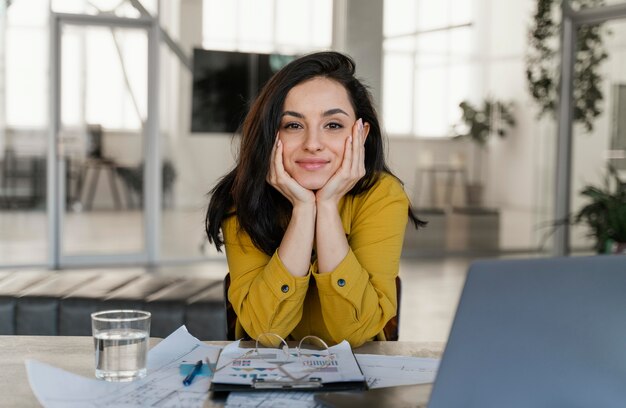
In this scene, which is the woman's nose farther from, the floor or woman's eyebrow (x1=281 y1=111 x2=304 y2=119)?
the floor

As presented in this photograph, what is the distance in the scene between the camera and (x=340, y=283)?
70.6 inches

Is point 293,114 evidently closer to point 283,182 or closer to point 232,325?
point 283,182

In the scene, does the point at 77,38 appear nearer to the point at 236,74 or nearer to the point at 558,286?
the point at 236,74

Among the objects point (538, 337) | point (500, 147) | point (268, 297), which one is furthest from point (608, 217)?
point (538, 337)

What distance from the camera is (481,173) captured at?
29.2 ft

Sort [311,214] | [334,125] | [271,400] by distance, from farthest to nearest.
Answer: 1. [334,125]
2. [311,214]
3. [271,400]

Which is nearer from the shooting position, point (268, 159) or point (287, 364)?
point (287, 364)

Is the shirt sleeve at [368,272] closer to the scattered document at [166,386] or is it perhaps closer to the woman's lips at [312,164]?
the woman's lips at [312,164]

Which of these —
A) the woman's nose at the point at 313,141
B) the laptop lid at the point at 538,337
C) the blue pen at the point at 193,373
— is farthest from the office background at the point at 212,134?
the laptop lid at the point at 538,337

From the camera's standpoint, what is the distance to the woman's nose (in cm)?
196

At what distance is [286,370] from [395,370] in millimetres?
199

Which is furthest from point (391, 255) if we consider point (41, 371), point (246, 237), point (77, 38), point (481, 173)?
point (481, 173)

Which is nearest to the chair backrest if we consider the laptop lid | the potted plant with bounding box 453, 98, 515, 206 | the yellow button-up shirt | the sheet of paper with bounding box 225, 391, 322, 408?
the yellow button-up shirt

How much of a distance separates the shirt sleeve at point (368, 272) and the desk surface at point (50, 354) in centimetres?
9
